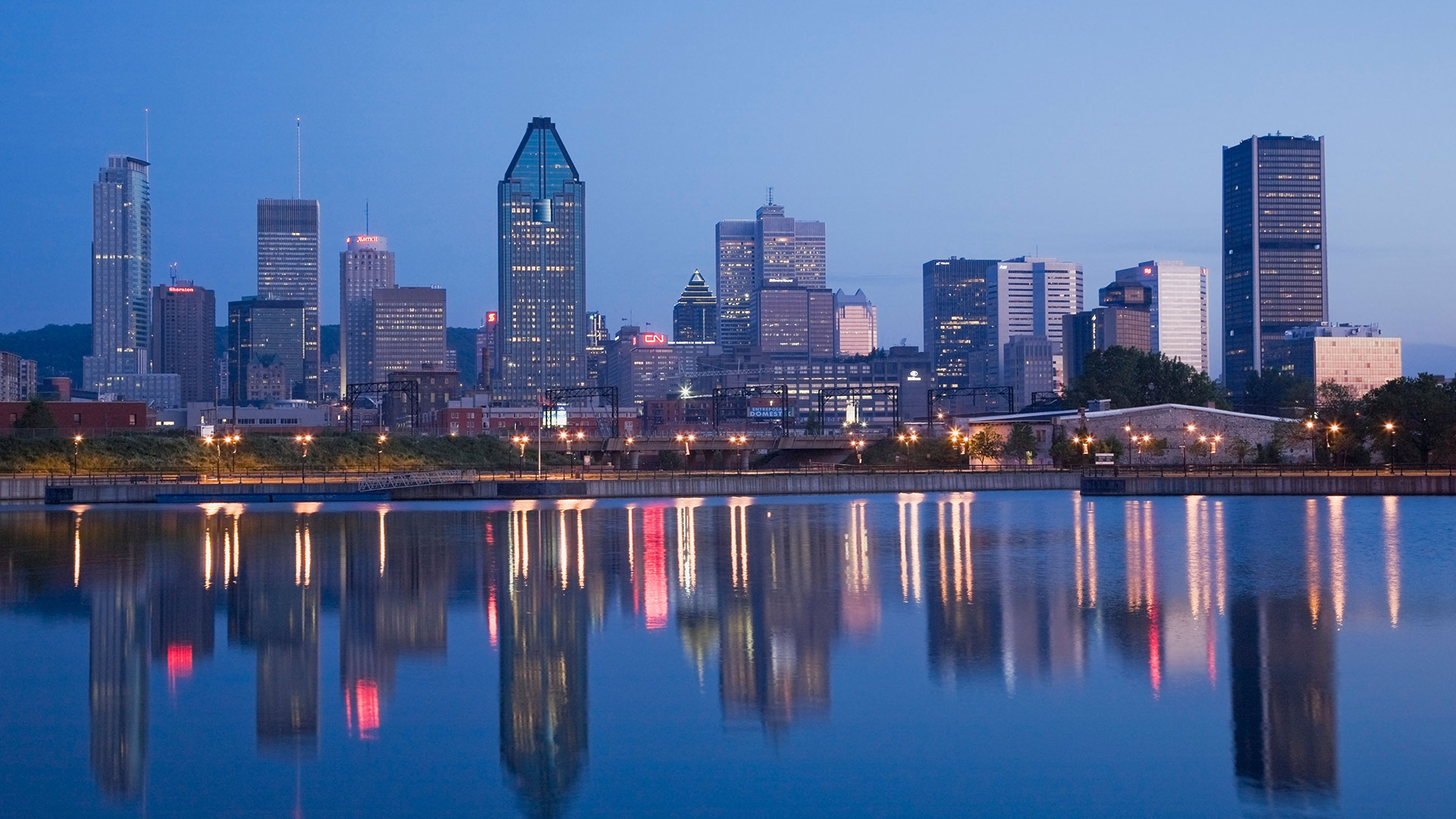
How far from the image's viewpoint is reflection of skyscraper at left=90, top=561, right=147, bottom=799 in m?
19.0

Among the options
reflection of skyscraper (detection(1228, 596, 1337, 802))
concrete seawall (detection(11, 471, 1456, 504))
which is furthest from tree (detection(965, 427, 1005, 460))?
reflection of skyscraper (detection(1228, 596, 1337, 802))

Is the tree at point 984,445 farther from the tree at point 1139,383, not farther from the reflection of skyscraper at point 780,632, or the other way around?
the reflection of skyscraper at point 780,632

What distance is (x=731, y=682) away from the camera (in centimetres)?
2383

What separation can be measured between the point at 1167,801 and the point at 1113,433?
9981 centimetres

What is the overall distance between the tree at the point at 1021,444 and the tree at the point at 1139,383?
110 feet

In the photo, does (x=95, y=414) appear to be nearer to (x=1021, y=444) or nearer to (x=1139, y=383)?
(x=1021, y=444)

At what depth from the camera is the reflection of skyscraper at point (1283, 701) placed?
1794 centimetres

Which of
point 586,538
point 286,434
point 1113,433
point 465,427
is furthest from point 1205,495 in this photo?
point 465,427

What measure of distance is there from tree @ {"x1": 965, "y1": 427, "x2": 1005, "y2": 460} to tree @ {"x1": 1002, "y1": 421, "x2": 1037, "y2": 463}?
2.45 feet

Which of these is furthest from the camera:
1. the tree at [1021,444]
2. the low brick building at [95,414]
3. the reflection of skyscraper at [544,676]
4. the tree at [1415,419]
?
the tree at [1021,444]

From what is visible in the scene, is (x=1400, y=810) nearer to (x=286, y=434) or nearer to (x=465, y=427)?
(x=286, y=434)

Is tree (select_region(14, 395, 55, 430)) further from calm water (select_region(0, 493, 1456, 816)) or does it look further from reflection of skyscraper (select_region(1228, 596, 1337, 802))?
reflection of skyscraper (select_region(1228, 596, 1337, 802))

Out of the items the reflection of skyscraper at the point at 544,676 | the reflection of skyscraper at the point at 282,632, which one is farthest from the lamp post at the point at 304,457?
the reflection of skyscraper at the point at 544,676

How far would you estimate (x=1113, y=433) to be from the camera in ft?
372
